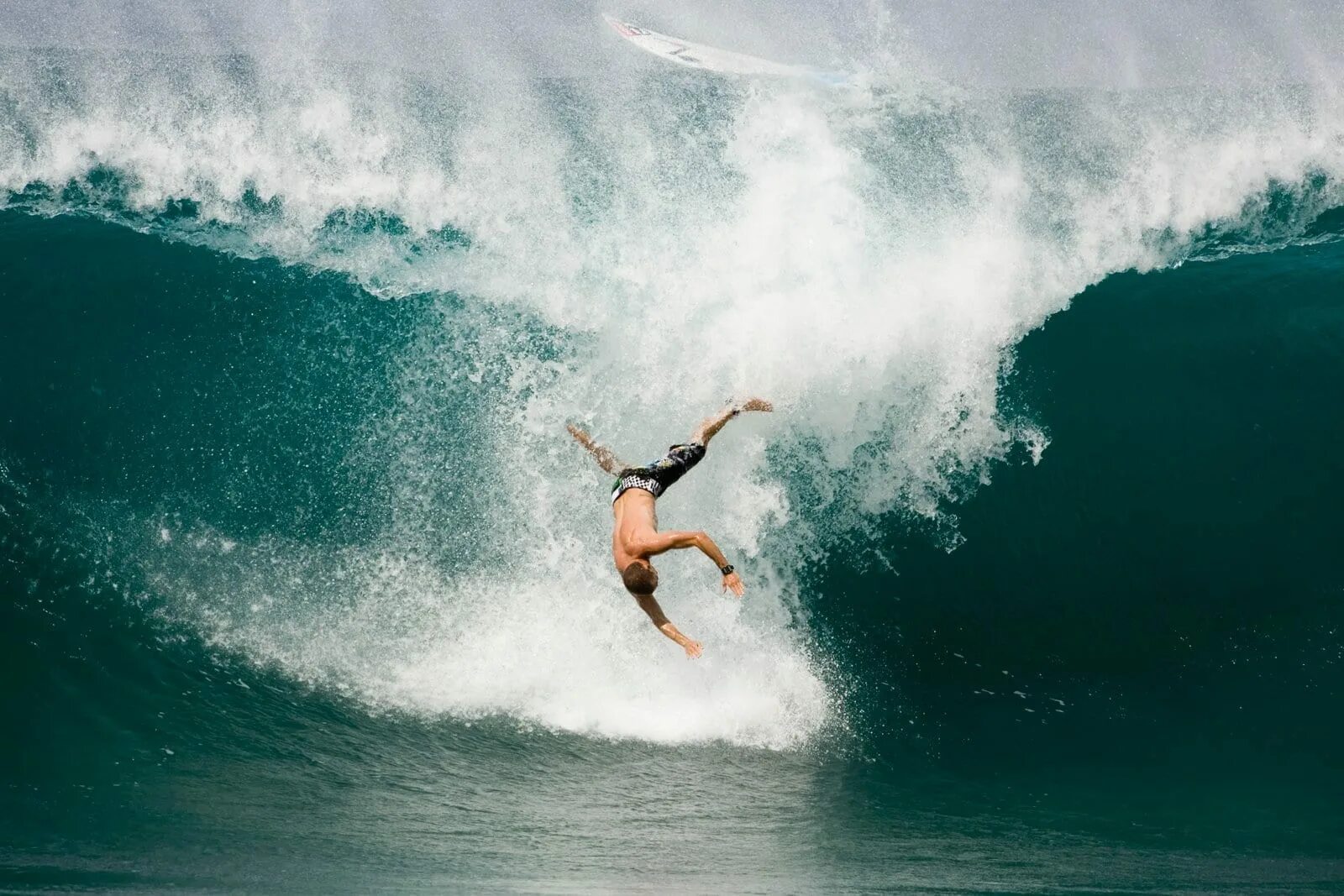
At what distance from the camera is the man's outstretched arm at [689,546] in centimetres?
570

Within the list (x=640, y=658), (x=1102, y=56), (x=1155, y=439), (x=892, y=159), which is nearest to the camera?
(x=640, y=658)

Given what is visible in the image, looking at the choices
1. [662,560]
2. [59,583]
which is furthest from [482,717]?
[59,583]

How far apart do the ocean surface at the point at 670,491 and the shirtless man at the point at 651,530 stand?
4.57 feet

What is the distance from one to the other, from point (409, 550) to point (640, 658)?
2306 mm

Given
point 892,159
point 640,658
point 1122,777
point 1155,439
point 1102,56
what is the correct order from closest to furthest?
point 1122,777, point 640,658, point 1155,439, point 892,159, point 1102,56

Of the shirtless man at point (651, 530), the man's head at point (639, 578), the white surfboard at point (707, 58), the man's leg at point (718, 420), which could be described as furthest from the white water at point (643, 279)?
the man's head at point (639, 578)

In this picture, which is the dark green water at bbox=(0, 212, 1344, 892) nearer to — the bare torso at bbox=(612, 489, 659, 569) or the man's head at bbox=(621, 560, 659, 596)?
the man's head at bbox=(621, 560, 659, 596)

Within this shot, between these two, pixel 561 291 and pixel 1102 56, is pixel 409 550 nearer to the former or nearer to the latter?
pixel 561 291

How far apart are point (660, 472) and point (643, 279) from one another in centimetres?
335

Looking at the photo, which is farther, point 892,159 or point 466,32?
point 466,32

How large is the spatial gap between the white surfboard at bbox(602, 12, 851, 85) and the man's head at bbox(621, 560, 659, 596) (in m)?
7.97

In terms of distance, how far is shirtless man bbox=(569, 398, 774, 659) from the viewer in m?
5.96

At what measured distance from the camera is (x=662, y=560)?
8.76 metres

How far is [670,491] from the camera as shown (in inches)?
355
